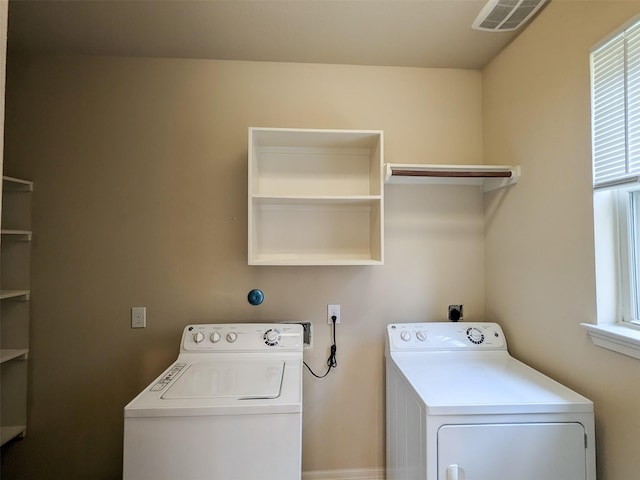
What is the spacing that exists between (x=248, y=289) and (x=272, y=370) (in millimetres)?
530

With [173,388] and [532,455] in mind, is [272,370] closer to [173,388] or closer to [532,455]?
[173,388]

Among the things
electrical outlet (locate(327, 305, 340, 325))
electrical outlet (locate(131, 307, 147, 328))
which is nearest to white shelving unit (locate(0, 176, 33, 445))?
electrical outlet (locate(131, 307, 147, 328))

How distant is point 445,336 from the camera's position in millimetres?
1732

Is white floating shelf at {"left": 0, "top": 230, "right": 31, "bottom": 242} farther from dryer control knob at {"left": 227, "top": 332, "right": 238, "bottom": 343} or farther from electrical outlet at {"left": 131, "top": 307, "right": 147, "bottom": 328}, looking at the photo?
dryer control knob at {"left": 227, "top": 332, "right": 238, "bottom": 343}

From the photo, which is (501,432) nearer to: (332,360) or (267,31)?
(332,360)

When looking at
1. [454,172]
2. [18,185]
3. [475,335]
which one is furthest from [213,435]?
[18,185]

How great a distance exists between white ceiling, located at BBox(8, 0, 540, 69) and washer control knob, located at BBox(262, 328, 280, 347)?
1561mm

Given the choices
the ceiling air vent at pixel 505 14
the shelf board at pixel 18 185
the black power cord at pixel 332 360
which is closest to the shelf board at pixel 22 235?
the shelf board at pixel 18 185

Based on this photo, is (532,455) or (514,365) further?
(514,365)

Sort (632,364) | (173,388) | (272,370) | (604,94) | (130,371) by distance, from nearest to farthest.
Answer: (632,364), (604,94), (173,388), (272,370), (130,371)

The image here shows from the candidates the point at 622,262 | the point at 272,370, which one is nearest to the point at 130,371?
the point at 272,370

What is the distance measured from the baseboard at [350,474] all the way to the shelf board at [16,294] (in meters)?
1.87

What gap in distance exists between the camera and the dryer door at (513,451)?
112 centimetres

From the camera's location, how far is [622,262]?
3.86ft
